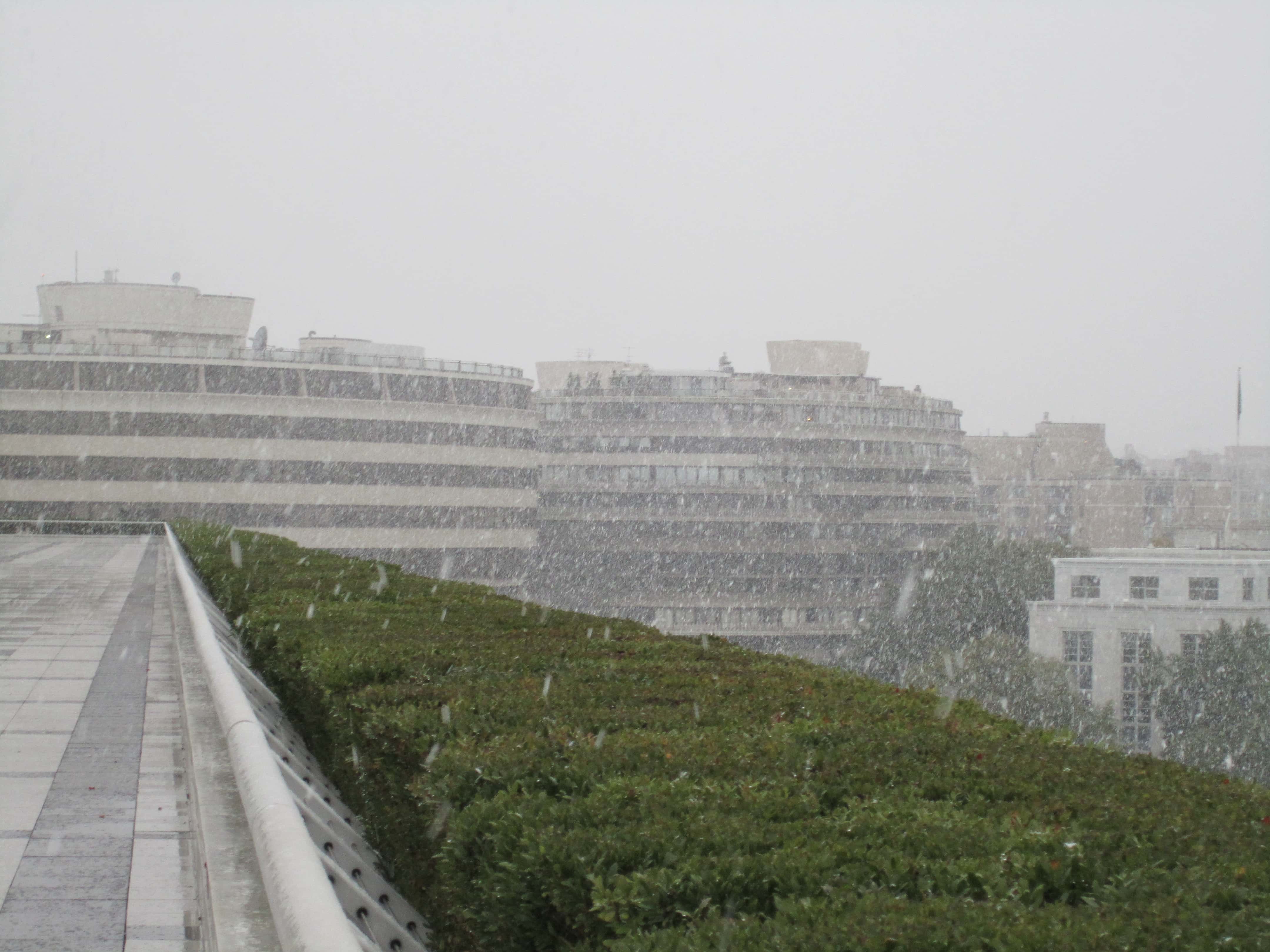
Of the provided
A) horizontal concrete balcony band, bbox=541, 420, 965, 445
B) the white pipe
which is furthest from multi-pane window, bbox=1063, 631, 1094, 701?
the white pipe

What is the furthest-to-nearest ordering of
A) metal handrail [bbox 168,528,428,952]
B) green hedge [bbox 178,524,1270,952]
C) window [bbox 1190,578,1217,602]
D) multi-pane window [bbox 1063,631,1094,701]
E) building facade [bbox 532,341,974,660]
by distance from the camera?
building facade [bbox 532,341,974,660], multi-pane window [bbox 1063,631,1094,701], window [bbox 1190,578,1217,602], metal handrail [bbox 168,528,428,952], green hedge [bbox 178,524,1270,952]

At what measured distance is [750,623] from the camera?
8388cm

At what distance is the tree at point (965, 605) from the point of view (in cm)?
6606

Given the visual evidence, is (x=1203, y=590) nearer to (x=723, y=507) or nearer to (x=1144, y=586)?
(x=1144, y=586)

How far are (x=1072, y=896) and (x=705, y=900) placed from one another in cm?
107

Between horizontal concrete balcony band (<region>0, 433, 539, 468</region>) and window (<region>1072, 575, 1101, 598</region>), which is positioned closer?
window (<region>1072, 575, 1101, 598</region>)

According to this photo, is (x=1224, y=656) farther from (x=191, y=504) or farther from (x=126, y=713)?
(x=191, y=504)

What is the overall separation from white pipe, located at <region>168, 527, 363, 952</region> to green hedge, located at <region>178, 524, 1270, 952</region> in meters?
0.49

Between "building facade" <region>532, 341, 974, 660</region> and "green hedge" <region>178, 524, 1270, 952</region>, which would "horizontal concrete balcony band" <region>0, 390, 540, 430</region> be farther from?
"green hedge" <region>178, 524, 1270, 952</region>

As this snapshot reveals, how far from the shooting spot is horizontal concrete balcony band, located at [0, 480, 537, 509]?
61.8m

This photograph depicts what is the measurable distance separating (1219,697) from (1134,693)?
2751mm

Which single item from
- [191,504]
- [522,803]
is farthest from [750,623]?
[522,803]

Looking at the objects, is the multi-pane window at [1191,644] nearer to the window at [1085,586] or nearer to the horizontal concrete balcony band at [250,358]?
the window at [1085,586]

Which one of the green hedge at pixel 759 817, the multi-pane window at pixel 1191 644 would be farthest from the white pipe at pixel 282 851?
the multi-pane window at pixel 1191 644
